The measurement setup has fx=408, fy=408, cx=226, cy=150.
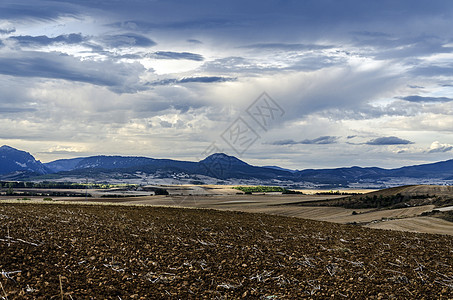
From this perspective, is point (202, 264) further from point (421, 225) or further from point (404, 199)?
point (404, 199)

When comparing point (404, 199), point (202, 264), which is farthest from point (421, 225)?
point (404, 199)

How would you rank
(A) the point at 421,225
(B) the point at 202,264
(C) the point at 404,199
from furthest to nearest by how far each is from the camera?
(C) the point at 404,199, (A) the point at 421,225, (B) the point at 202,264

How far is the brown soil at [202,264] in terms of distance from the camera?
11.6 m

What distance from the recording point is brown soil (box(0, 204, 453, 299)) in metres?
11.6

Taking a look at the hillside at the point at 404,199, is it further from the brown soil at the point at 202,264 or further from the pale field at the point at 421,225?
the brown soil at the point at 202,264

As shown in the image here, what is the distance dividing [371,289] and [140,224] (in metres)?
13.4

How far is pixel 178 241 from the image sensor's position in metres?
17.3

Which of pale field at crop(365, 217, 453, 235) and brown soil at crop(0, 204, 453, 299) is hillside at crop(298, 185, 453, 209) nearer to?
pale field at crop(365, 217, 453, 235)

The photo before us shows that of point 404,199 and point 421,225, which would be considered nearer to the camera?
point 421,225

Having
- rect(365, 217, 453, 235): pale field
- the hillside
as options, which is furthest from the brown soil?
the hillside

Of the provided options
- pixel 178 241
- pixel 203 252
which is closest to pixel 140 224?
Result: pixel 178 241

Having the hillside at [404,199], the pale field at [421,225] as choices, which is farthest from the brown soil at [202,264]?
the hillside at [404,199]

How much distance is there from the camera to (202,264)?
13930 mm

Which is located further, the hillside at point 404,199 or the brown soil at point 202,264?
the hillside at point 404,199
